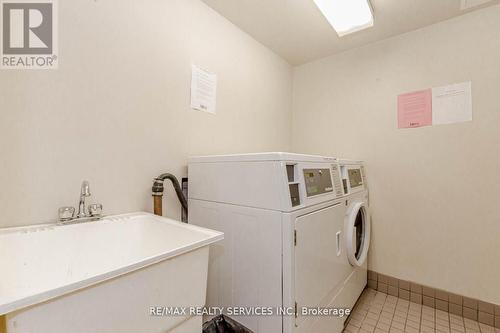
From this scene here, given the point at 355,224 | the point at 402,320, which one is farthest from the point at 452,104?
the point at 402,320

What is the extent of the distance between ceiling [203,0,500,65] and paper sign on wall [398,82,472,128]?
1.79 feet

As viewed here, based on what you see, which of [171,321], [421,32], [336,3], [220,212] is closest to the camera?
[171,321]

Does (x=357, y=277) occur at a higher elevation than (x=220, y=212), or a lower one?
lower

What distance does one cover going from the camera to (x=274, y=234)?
1028mm

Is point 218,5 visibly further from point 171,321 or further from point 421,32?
point 171,321

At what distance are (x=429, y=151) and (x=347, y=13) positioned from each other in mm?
1227

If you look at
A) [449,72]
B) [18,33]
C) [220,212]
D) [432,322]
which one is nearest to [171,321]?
[220,212]

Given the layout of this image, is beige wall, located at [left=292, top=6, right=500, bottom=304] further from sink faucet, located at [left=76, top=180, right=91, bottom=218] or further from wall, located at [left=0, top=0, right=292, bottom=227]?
sink faucet, located at [left=76, top=180, right=91, bottom=218]

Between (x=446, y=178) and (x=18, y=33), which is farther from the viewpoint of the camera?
(x=446, y=178)

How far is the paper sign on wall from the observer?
1.69 metres

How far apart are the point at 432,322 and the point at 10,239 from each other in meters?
2.45

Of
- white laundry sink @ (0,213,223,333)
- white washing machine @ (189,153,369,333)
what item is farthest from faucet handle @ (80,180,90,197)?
white washing machine @ (189,153,369,333)

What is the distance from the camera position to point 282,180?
1007 millimetres

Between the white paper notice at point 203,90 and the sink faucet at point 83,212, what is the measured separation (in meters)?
0.81
